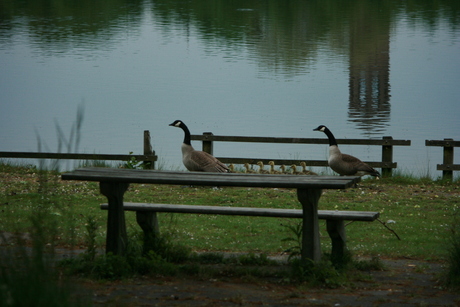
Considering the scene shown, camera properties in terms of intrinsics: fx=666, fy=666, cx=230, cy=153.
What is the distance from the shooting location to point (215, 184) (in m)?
6.86

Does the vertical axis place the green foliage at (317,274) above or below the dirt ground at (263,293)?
above

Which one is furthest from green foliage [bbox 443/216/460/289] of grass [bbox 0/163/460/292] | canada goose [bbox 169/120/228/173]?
canada goose [bbox 169/120/228/173]

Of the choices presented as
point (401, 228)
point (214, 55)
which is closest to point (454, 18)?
point (214, 55)

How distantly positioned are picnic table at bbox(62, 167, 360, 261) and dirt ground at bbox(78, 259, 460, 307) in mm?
647

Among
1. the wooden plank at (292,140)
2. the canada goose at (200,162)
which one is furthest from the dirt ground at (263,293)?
the wooden plank at (292,140)

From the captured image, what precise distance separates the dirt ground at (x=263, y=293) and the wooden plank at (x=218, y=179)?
104 centimetres

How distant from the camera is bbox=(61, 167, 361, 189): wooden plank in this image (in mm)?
6715

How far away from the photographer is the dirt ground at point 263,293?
6258 mm

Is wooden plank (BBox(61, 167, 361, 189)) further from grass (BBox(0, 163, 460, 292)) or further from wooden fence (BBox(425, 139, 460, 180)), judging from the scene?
wooden fence (BBox(425, 139, 460, 180))

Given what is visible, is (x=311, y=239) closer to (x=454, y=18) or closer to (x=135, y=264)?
(x=135, y=264)

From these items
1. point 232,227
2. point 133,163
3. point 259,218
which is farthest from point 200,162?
point 232,227

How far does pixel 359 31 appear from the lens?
A: 66688 millimetres

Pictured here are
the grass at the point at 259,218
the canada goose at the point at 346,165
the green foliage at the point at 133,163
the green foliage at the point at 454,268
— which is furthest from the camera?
the green foliage at the point at 133,163

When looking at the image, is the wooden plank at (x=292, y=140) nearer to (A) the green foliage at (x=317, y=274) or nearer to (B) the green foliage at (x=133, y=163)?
(B) the green foliage at (x=133, y=163)
